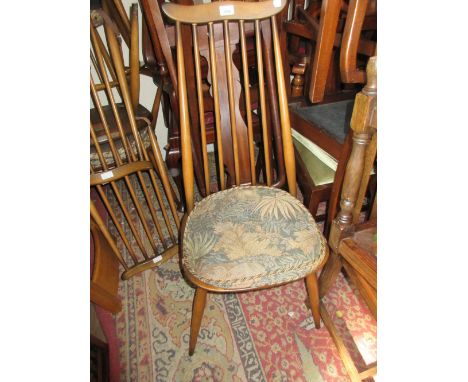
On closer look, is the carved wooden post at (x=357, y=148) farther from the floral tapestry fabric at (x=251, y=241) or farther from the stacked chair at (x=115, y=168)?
the stacked chair at (x=115, y=168)

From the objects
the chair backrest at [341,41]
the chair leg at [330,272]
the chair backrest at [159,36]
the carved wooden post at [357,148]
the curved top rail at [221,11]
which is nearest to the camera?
the carved wooden post at [357,148]

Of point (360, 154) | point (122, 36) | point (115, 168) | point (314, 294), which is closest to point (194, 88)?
point (115, 168)

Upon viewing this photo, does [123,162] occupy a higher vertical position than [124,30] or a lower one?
lower

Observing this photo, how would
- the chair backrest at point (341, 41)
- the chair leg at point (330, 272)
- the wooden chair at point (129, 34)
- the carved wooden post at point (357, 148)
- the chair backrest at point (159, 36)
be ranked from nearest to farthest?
the carved wooden post at point (357, 148) → the chair backrest at point (341, 41) → the chair leg at point (330, 272) → the chair backrest at point (159, 36) → the wooden chair at point (129, 34)

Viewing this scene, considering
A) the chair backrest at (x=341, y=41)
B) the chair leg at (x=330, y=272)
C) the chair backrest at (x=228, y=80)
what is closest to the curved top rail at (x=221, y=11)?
the chair backrest at (x=228, y=80)

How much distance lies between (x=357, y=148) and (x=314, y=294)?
0.54 meters

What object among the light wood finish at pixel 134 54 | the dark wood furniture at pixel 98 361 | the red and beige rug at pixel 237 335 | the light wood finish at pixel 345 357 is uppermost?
the light wood finish at pixel 134 54

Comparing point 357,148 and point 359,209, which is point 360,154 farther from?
point 359,209

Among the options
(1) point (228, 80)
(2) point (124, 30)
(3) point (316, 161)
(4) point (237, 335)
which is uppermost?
(2) point (124, 30)

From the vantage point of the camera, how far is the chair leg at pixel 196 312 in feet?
3.18

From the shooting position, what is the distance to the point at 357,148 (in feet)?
2.40

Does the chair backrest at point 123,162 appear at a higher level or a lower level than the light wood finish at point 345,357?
higher
